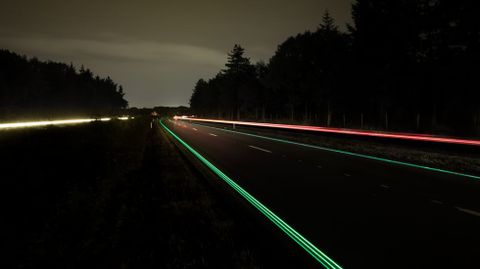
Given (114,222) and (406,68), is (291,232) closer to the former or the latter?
(114,222)

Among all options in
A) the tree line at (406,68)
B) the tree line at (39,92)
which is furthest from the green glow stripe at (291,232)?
the tree line at (39,92)

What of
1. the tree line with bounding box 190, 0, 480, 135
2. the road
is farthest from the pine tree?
the road

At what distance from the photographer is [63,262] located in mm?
3967

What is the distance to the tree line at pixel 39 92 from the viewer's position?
237 ft

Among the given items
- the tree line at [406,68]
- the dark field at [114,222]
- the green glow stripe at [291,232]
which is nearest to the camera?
the green glow stripe at [291,232]

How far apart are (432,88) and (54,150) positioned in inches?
1499

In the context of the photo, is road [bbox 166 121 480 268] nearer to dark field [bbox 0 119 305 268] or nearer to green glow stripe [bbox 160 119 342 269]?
green glow stripe [bbox 160 119 342 269]

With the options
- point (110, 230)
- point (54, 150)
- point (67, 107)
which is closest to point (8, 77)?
point (67, 107)

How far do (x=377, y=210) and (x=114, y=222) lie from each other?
5.40 m

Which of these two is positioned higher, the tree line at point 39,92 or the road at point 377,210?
the tree line at point 39,92

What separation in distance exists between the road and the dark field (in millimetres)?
949

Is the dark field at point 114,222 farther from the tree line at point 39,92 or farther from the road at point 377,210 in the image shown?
the tree line at point 39,92

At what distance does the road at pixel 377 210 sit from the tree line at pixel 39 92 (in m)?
49.9

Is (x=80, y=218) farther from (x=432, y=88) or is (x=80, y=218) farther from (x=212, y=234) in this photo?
(x=432, y=88)
